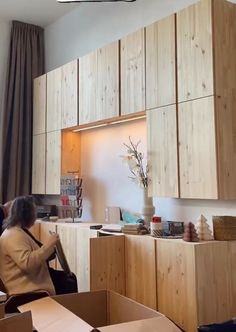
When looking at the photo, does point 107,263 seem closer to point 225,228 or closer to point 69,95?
point 225,228

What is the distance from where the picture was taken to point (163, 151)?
3.24 meters

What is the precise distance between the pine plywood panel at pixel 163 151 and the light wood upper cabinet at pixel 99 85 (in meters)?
0.53

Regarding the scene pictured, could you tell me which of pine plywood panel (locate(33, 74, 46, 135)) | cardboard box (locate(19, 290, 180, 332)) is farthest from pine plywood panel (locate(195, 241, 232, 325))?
pine plywood panel (locate(33, 74, 46, 135))

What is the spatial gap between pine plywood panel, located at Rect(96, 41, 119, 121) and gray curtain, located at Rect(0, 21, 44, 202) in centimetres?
154

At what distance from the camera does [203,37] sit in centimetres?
296

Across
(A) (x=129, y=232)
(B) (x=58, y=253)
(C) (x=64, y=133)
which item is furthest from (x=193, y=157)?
(C) (x=64, y=133)

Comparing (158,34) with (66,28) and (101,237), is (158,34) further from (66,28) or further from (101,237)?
(66,28)

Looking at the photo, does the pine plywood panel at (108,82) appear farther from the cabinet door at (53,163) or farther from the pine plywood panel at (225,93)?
the pine plywood panel at (225,93)

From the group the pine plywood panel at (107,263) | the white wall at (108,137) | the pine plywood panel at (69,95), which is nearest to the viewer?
the pine plywood panel at (107,263)

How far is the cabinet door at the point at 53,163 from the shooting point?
4.54m

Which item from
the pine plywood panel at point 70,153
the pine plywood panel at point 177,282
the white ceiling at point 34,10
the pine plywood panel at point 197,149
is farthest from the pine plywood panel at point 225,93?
the white ceiling at point 34,10

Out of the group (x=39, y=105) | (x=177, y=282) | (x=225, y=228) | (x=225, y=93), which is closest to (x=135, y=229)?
(x=177, y=282)

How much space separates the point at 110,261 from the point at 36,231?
1.58 m

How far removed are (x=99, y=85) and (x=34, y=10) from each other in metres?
1.82
